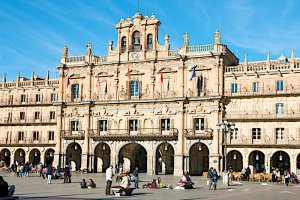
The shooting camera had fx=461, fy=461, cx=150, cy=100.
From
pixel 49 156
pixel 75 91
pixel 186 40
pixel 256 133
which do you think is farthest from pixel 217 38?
pixel 49 156

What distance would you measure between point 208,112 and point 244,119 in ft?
14.6

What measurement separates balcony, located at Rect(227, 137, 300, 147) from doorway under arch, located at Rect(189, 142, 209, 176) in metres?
4.77

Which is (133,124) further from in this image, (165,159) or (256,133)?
(256,133)

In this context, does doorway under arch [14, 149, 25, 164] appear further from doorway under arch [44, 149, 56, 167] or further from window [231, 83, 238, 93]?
window [231, 83, 238, 93]

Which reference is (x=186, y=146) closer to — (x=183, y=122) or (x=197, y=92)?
(x=183, y=122)

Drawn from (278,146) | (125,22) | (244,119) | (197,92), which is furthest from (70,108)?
(278,146)

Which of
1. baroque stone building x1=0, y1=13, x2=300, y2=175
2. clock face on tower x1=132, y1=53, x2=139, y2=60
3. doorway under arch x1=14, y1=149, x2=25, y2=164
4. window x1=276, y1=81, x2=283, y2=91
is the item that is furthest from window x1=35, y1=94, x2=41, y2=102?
window x1=276, y1=81, x2=283, y2=91

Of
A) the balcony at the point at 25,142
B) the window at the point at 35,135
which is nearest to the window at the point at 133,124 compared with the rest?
the balcony at the point at 25,142

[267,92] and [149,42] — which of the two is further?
[149,42]

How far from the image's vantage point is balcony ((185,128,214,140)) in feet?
182

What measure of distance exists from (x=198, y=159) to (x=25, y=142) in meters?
26.9

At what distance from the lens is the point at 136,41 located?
6269cm

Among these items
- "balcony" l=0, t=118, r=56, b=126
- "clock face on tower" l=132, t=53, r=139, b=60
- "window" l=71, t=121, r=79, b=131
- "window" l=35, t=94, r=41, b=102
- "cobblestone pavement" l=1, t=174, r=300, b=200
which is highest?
"clock face on tower" l=132, t=53, r=139, b=60

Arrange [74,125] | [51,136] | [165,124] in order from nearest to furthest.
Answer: [165,124], [74,125], [51,136]
